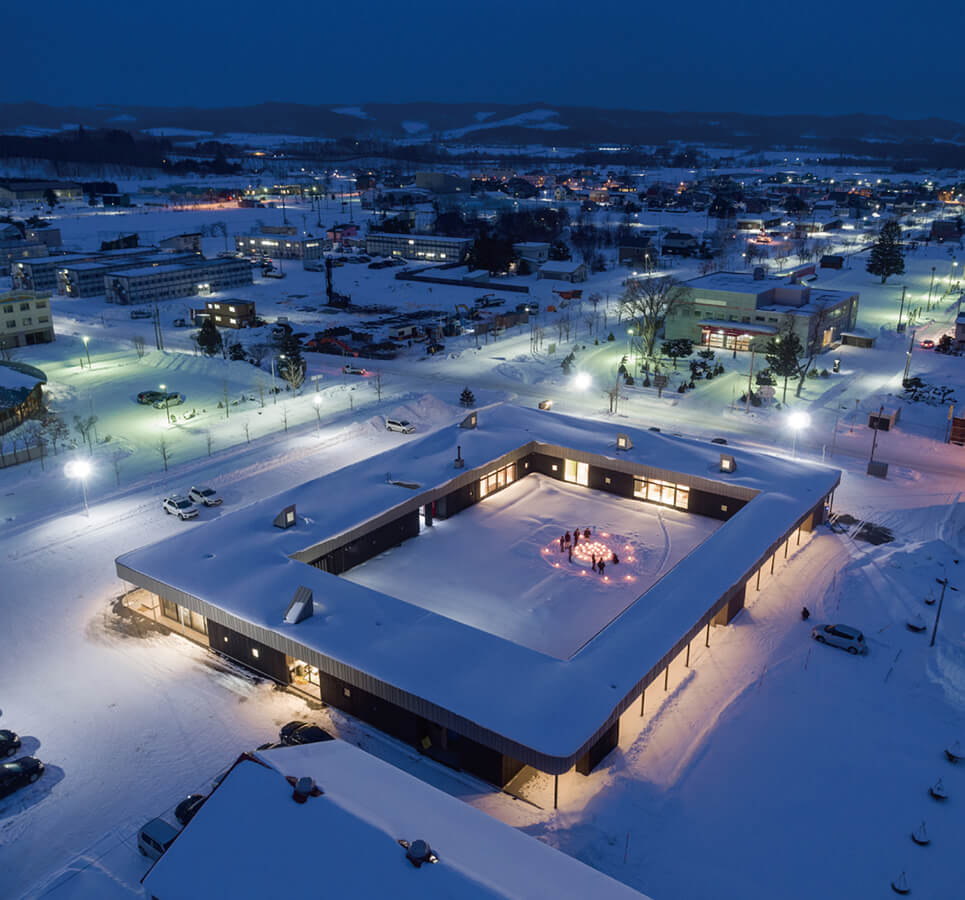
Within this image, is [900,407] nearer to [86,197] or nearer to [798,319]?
[798,319]

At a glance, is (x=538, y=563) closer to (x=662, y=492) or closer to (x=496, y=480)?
(x=496, y=480)

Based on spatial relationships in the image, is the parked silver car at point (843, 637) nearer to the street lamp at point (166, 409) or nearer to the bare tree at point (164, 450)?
the bare tree at point (164, 450)

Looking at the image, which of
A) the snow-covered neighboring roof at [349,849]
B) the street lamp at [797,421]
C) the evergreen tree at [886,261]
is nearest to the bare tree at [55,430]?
the snow-covered neighboring roof at [349,849]

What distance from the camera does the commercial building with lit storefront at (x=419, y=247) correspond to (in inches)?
3516

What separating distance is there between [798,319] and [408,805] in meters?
44.7

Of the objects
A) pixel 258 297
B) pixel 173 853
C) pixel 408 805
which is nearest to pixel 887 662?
pixel 408 805

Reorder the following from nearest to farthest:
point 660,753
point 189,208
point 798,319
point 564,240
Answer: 1. point 660,753
2. point 798,319
3. point 564,240
4. point 189,208

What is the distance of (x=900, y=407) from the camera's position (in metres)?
40.3

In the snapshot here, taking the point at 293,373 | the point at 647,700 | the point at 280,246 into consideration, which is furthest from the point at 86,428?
the point at 280,246

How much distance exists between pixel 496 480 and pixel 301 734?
48.6 feet

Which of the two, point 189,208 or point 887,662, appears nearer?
point 887,662

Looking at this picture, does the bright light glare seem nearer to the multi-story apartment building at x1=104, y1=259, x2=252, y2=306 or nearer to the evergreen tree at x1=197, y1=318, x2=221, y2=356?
the evergreen tree at x1=197, y1=318, x2=221, y2=356

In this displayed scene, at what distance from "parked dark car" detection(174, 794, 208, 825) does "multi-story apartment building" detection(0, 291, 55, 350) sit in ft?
156

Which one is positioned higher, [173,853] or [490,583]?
[173,853]
